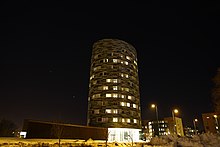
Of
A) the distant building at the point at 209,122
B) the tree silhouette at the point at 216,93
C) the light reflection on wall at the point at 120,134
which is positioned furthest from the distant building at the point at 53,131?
the distant building at the point at 209,122

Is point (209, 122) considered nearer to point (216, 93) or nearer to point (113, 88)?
point (113, 88)

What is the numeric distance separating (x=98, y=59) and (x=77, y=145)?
140 feet

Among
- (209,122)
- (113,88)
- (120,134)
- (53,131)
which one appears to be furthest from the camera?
(209,122)

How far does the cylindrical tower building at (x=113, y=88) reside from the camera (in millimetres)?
56944

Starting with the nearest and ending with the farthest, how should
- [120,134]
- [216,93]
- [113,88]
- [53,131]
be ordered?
1. [216,93]
2. [53,131]
3. [120,134]
4. [113,88]

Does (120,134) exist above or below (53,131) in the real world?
below

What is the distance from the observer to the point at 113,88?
5991 centimetres

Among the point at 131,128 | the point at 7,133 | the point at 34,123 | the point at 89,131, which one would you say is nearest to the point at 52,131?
the point at 34,123

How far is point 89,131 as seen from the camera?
141 ft

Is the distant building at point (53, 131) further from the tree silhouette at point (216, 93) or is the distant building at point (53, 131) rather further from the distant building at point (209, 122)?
the distant building at point (209, 122)

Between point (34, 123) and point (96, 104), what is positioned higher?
point (96, 104)

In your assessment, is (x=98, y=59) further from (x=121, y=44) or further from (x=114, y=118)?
(x=114, y=118)

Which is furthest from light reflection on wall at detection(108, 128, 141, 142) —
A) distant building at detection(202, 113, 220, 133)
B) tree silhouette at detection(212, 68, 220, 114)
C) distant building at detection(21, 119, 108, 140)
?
distant building at detection(202, 113, 220, 133)

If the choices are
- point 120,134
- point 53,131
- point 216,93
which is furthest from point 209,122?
point 53,131
